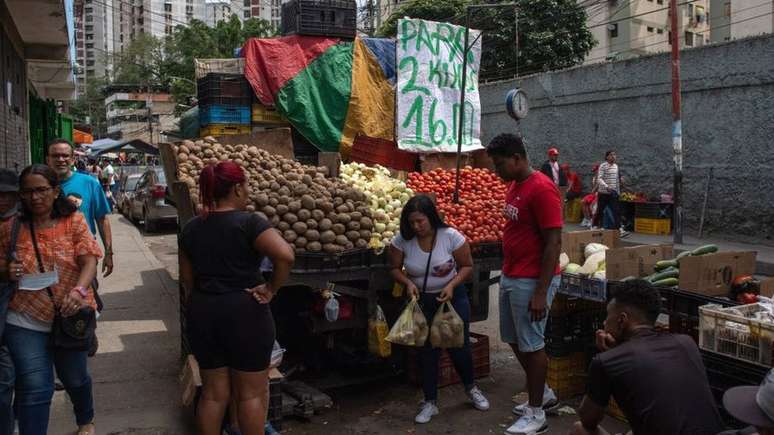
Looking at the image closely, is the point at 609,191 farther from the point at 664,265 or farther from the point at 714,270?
the point at 714,270

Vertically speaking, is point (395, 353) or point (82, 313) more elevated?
point (82, 313)

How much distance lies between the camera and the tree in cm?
3200

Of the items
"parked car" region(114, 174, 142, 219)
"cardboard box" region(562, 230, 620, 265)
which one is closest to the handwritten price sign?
"cardboard box" region(562, 230, 620, 265)

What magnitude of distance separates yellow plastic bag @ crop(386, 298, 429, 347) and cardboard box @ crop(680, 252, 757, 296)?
178cm

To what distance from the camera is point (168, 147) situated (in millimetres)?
6293

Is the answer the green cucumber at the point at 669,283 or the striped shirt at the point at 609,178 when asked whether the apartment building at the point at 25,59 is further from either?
the striped shirt at the point at 609,178

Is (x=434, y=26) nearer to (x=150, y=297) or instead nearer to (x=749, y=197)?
(x=150, y=297)

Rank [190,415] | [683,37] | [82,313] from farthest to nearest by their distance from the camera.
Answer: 1. [683,37]
2. [190,415]
3. [82,313]

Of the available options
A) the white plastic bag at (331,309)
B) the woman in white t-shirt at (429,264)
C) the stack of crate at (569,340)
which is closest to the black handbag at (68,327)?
the white plastic bag at (331,309)

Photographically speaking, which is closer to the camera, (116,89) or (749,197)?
(749,197)

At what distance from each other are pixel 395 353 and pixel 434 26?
4255 mm

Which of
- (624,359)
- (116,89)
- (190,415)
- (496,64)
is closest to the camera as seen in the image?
(624,359)

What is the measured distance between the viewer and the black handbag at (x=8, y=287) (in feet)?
12.2

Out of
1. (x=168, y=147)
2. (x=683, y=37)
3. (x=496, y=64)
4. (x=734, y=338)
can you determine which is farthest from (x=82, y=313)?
(x=683, y=37)
